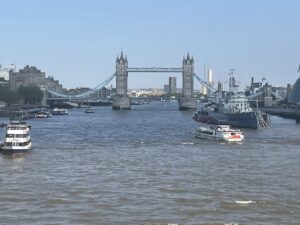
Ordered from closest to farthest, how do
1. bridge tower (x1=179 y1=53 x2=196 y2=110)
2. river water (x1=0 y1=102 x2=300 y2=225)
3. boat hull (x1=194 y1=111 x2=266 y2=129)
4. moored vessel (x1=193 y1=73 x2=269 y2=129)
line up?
1. river water (x1=0 y1=102 x2=300 y2=225)
2. boat hull (x1=194 y1=111 x2=266 y2=129)
3. moored vessel (x1=193 y1=73 x2=269 y2=129)
4. bridge tower (x1=179 y1=53 x2=196 y2=110)

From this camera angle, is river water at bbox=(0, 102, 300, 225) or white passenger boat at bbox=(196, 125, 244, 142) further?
white passenger boat at bbox=(196, 125, 244, 142)

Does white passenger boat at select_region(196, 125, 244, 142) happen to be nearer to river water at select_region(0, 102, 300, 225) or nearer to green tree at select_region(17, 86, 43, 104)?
river water at select_region(0, 102, 300, 225)

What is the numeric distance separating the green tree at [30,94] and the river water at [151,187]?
128 metres

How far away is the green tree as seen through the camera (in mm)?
170438

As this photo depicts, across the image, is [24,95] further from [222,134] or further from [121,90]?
[222,134]

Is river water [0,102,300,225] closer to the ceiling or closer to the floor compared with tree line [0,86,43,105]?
closer to the floor

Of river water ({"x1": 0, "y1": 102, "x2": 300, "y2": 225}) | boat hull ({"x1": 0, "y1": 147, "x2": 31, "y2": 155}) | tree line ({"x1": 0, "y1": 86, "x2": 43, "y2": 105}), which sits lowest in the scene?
river water ({"x1": 0, "y1": 102, "x2": 300, "y2": 225})

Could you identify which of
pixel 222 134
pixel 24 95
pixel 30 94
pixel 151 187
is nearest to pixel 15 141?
pixel 151 187

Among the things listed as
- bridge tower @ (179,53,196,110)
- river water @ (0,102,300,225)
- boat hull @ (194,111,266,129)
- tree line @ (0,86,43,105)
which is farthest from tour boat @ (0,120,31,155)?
bridge tower @ (179,53,196,110)

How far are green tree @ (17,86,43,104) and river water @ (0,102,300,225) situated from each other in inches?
5026

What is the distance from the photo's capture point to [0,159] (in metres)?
37.6

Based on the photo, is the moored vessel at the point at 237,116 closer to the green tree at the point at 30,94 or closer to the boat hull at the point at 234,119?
the boat hull at the point at 234,119

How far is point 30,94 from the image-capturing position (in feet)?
564

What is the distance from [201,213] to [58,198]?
5576mm
